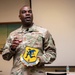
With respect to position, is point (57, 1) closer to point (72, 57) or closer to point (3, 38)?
point (72, 57)

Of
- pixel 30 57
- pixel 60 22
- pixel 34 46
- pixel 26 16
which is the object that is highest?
pixel 60 22

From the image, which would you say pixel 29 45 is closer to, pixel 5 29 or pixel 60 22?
pixel 60 22

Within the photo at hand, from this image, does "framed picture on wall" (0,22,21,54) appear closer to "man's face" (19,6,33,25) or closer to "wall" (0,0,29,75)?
"wall" (0,0,29,75)

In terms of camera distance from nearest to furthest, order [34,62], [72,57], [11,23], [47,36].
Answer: [34,62] < [47,36] < [72,57] < [11,23]

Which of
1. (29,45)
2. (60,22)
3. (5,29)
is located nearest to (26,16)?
(29,45)

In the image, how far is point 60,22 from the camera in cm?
356

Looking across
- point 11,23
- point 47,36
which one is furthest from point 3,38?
point 47,36

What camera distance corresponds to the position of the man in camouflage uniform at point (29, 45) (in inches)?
72.3

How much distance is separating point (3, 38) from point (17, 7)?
71 cm

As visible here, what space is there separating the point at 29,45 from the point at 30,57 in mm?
127

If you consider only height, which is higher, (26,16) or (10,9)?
(10,9)

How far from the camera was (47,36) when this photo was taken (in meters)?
1.94

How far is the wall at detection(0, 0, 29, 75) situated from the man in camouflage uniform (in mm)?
2049

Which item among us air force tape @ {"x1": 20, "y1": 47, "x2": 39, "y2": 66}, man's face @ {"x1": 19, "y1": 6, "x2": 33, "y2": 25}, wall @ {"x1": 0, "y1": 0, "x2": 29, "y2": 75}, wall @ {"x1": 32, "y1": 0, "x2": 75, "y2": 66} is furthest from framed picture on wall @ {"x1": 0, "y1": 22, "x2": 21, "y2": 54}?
us air force tape @ {"x1": 20, "y1": 47, "x2": 39, "y2": 66}
